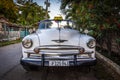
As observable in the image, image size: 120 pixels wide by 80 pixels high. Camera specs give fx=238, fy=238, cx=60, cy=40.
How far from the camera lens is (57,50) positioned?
20.4 feet

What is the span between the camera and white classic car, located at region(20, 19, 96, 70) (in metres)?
6.06

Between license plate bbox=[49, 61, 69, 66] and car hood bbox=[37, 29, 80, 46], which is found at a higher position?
car hood bbox=[37, 29, 80, 46]

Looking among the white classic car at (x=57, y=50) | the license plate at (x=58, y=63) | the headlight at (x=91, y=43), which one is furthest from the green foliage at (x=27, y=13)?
the license plate at (x=58, y=63)

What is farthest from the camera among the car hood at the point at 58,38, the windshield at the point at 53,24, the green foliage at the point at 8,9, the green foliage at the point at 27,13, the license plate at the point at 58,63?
the green foliage at the point at 27,13

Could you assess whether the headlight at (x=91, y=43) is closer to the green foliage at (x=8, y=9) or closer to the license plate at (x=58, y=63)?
the license plate at (x=58, y=63)

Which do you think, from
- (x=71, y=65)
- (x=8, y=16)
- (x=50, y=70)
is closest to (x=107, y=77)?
(x=71, y=65)

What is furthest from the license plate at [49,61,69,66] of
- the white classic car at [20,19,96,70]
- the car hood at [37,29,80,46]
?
the car hood at [37,29,80,46]

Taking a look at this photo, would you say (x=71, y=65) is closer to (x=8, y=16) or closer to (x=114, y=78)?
(x=114, y=78)

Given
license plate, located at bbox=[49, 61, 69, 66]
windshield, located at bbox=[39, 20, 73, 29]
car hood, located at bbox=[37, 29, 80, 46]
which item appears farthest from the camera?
windshield, located at bbox=[39, 20, 73, 29]

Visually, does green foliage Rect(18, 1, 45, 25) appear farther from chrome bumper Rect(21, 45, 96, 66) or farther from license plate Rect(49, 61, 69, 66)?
license plate Rect(49, 61, 69, 66)

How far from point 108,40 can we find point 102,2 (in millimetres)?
1937

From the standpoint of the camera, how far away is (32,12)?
6150 centimetres

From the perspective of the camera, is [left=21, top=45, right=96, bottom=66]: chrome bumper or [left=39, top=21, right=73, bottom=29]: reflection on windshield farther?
[left=39, top=21, right=73, bottom=29]: reflection on windshield

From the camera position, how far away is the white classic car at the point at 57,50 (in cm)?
606
